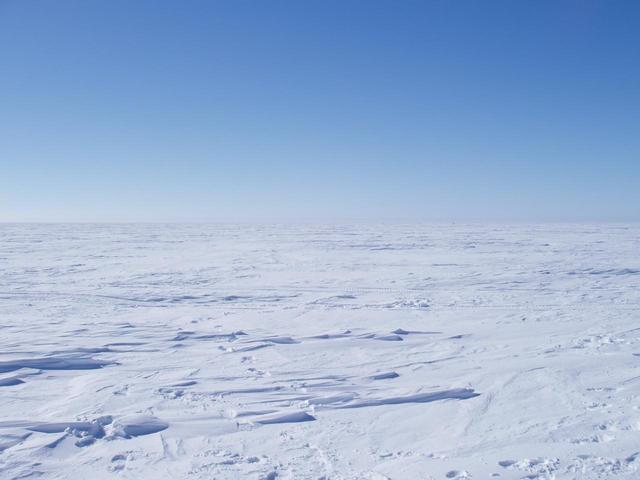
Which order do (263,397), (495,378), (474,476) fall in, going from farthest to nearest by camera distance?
(495,378) < (263,397) < (474,476)

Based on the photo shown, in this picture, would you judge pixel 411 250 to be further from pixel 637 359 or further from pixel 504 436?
pixel 504 436

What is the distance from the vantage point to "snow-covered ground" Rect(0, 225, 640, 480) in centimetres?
303

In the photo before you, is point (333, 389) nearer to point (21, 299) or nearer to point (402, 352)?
point (402, 352)

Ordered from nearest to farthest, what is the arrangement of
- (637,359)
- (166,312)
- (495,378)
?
(495,378)
(637,359)
(166,312)

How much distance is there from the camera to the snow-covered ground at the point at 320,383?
3029 mm

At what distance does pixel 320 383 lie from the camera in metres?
4.39

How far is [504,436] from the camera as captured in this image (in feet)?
10.9

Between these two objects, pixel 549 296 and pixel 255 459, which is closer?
pixel 255 459

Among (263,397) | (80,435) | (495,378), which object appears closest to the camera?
(80,435)

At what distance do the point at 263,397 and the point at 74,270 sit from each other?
10780mm

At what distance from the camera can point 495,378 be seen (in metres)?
4.47

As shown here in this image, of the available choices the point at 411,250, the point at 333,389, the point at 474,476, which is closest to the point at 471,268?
the point at 411,250

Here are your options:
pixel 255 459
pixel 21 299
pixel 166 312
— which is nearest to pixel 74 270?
pixel 21 299

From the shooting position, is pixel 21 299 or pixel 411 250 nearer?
pixel 21 299
